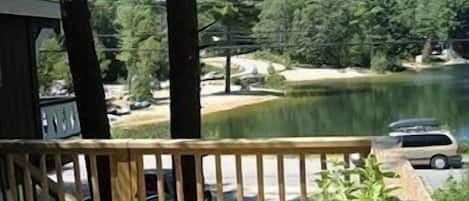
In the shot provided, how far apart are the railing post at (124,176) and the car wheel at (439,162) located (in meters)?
12.8

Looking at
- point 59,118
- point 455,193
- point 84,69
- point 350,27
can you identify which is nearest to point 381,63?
point 350,27

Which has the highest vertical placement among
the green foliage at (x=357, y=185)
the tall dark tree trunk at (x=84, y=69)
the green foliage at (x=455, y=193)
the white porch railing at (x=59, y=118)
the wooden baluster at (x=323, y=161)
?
the tall dark tree trunk at (x=84, y=69)

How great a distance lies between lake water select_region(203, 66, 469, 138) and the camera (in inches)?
990

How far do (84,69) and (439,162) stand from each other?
12.3 m

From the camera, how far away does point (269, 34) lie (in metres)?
35.4

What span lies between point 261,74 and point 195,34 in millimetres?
33015

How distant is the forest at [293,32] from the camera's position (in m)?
31.6

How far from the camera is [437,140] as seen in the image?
1516 centimetres

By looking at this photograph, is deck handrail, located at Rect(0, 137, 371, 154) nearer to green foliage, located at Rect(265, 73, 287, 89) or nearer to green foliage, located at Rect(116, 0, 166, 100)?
green foliage, located at Rect(116, 0, 166, 100)

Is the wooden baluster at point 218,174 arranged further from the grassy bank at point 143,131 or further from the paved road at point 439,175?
the grassy bank at point 143,131

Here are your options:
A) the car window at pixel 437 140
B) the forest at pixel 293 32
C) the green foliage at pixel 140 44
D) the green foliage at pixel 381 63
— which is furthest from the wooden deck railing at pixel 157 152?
the green foliage at pixel 381 63

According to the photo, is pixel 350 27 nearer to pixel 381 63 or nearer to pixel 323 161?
pixel 381 63

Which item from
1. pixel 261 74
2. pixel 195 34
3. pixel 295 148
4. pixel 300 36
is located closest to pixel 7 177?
pixel 295 148

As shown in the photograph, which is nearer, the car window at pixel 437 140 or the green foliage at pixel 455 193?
the green foliage at pixel 455 193
